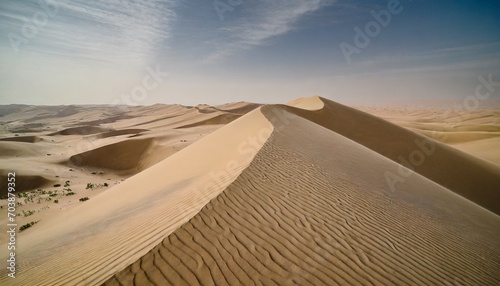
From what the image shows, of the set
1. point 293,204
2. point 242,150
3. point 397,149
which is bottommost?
point 293,204

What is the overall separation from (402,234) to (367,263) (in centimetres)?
161

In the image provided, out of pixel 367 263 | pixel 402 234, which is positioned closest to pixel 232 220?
pixel 367 263

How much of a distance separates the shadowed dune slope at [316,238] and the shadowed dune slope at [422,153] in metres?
3.02

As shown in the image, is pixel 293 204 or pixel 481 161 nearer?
pixel 293 204

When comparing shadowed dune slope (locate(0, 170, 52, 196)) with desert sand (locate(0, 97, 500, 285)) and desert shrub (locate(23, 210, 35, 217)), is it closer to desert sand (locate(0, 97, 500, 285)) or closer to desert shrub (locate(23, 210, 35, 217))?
desert shrub (locate(23, 210, 35, 217))

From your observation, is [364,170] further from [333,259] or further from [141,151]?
[141,151]

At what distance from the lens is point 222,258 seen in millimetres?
2869

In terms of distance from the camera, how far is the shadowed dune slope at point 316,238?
2762mm

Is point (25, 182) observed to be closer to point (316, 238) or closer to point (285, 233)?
point (285, 233)

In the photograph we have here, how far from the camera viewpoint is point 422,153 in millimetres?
14883

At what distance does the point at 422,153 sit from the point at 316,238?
583 inches

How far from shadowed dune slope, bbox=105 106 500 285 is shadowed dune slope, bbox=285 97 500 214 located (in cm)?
302

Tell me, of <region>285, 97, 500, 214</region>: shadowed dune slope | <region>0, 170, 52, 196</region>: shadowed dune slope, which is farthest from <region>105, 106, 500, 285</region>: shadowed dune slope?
<region>0, 170, 52, 196</region>: shadowed dune slope

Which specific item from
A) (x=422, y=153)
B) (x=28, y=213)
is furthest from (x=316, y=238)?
(x=422, y=153)
